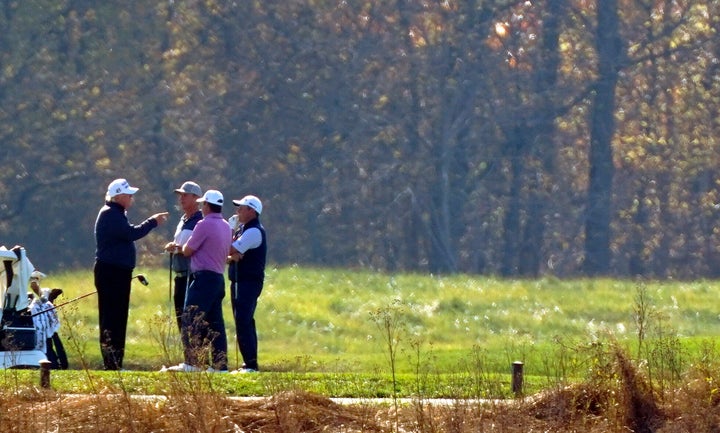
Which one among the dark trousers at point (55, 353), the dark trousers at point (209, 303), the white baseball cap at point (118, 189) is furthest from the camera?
the dark trousers at point (55, 353)

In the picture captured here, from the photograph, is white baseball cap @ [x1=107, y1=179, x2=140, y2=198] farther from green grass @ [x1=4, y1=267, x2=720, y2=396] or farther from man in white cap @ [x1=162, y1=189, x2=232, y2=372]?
green grass @ [x1=4, y1=267, x2=720, y2=396]

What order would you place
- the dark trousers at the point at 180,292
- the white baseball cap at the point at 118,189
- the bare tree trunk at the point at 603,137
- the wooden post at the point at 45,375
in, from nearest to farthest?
the wooden post at the point at 45,375
the white baseball cap at the point at 118,189
the dark trousers at the point at 180,292
the bare tree trunk at the point at 603,137

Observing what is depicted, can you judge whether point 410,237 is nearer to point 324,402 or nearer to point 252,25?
point 252,25

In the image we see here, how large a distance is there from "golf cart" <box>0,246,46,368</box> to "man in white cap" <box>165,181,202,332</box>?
4.58ft

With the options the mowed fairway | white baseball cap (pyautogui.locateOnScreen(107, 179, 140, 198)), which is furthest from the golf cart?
the mowed fairway

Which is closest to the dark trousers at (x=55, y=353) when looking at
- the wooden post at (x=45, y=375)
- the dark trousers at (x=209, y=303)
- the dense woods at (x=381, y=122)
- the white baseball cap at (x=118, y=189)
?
the white baseball cap at (x=118, y=189)

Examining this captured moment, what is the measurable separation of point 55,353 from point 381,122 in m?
26.0

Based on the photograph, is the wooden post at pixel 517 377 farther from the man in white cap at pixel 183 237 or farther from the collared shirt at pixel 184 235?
the collared shirt at pixel 184 235

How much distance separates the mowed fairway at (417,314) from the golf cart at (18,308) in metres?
2.37

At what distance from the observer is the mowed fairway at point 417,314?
2014 cm

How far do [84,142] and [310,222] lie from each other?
Result: 5.98 meters

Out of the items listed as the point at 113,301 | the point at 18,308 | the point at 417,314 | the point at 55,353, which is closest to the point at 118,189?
the point at 113,301

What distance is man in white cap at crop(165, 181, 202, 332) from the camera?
1548 cm

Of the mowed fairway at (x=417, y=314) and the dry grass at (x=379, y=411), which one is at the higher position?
the mowed fairway at (x=417, y=314)
